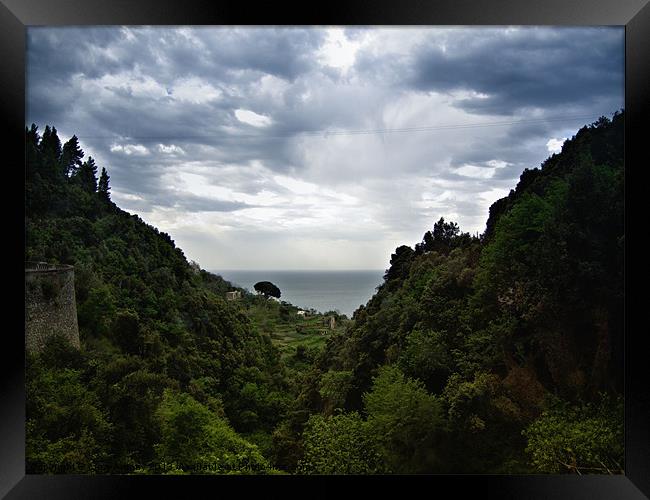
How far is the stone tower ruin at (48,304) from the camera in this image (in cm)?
364

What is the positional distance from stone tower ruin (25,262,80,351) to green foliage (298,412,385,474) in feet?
7.47

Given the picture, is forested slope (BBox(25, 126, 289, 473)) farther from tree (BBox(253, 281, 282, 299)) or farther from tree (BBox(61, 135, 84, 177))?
tree (BBox(253, 281, 282, 299))

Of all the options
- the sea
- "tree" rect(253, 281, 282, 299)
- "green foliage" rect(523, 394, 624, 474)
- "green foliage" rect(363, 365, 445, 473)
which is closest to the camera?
"green foliage" rect(523, 394, 624, 474)

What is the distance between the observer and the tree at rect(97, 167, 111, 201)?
4031mm

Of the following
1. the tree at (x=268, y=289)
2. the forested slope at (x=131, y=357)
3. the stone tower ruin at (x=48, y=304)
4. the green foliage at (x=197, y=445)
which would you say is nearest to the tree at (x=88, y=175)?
the forested slope at (x=131, y=357)

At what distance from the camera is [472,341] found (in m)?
3.85

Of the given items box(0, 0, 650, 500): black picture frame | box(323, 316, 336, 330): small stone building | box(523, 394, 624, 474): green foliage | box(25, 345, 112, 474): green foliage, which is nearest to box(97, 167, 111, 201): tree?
box(0, 0, 650, 500): black picture frame

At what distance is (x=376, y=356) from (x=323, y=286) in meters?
0.81

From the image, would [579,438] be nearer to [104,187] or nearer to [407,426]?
[407,426]

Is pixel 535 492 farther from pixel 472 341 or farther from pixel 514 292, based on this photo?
pixel 514 292

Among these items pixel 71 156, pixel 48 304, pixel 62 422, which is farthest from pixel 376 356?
pixel 71 156

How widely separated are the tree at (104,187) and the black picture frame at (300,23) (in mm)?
1182

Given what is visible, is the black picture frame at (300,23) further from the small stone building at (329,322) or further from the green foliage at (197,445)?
the small stone building at (329,322)

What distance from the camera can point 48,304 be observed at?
12.3 feet
